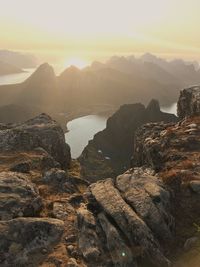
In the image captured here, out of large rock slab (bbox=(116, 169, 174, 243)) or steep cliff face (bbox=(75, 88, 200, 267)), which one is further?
large rock slab (bbox=(116, 169, 174, 243))

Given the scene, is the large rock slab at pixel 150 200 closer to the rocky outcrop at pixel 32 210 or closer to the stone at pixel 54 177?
the rocky outcrop at pixel 32 210

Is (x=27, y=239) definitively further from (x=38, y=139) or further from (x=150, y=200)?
(x=38, y=139)

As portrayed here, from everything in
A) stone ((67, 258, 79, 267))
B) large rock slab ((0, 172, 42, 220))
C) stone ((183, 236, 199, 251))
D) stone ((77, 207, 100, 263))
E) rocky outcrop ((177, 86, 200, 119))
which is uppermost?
rocky outcrop ((177, 86, 200, 119))

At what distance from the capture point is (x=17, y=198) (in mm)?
29359

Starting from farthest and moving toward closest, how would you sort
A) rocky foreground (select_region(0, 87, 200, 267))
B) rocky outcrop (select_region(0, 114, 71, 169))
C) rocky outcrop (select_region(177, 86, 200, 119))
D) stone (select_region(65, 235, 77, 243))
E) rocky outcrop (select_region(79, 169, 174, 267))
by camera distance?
rocky outcrop (select_region(177, 86, 200, 119)) < rocky outcrop (select_region(0, 114, 71, 169)) < stone (select_region(65, 235, 77, 243)) < rocky outcrop (select_region(79, 169, 174, 267)) < rocky foreground (select_region(0, 87, 200, 267))

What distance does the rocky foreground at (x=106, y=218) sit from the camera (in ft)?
80.3

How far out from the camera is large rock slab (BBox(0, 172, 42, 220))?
91.9 ft

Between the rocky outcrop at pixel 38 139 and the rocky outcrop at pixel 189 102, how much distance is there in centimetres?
1879

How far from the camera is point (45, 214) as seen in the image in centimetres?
2950

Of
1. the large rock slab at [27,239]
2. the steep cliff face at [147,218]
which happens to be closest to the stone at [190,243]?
the steep cliff face at [147,218]

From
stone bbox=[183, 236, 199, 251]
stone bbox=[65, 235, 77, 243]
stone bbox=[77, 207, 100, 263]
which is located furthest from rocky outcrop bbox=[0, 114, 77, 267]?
stone bbox=[183, 236, 199, 251]

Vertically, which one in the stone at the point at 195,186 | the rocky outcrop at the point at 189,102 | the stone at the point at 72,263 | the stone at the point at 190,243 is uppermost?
the rocky outcrop at the point at 189,102

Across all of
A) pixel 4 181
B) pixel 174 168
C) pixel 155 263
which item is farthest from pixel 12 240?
pixel 174 168

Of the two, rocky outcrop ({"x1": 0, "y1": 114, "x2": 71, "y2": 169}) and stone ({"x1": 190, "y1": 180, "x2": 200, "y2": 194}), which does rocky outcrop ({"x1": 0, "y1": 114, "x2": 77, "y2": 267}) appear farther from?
stone ({"x1": 190, "y1": 180, "x2": 200, "y2": 194})
